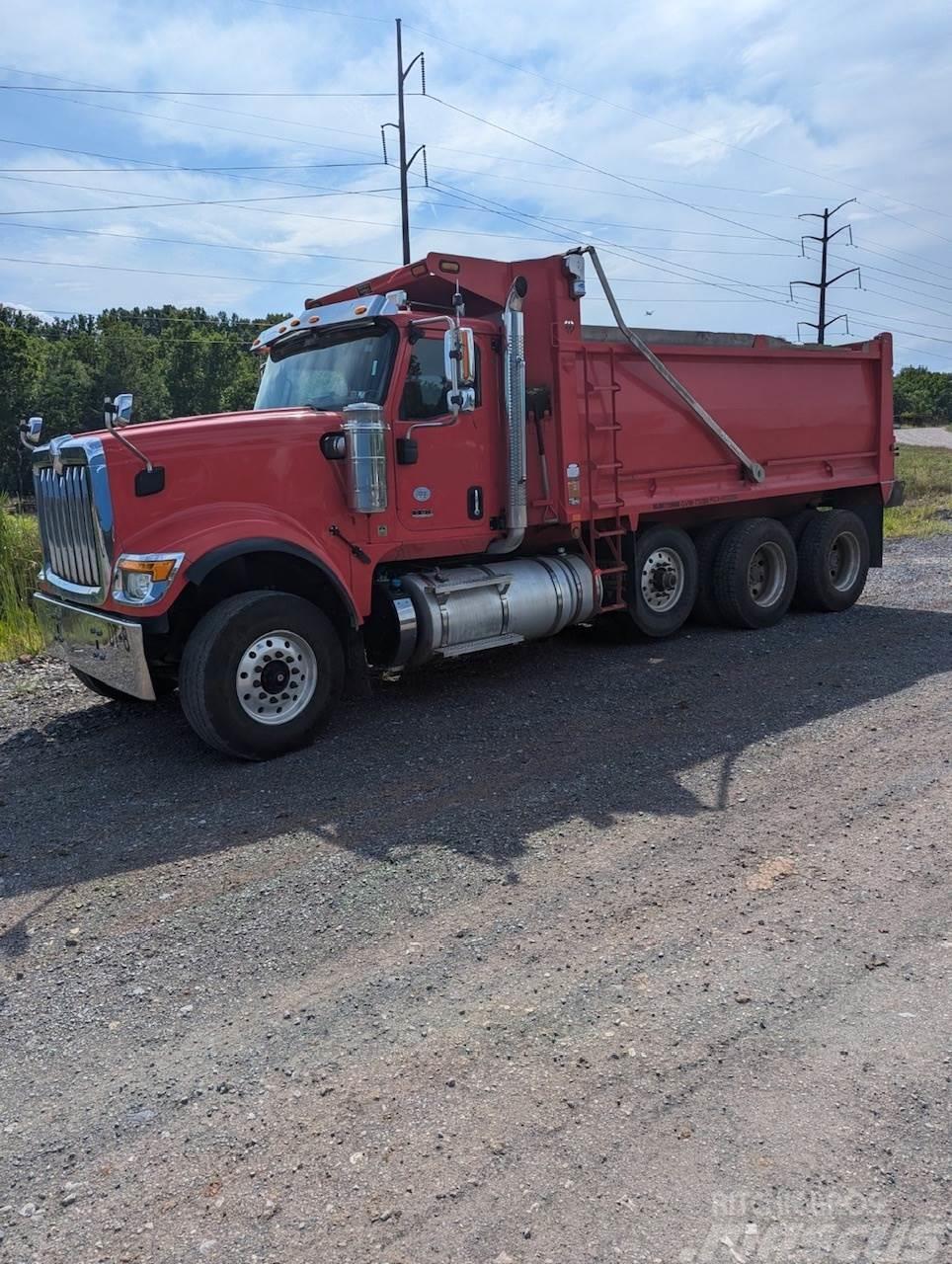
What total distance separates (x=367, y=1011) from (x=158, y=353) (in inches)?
2748

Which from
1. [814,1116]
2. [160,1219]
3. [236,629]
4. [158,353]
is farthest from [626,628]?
[158,353]

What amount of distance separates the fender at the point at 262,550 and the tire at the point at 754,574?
423 centimetres

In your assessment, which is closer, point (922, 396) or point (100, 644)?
point (100, 644)

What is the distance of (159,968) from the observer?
3646 millimetres

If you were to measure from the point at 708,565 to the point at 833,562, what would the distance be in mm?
1994

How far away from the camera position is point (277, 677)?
5.90m

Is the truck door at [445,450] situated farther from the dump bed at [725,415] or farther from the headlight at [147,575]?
the headlight at [147,575]

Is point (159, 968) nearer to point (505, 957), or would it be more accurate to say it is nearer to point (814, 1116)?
point (505, 957)

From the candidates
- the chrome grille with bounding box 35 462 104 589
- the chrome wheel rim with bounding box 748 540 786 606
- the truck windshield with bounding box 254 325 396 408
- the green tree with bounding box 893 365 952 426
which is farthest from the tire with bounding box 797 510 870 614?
the green tree with bounding box 893 365 952 426

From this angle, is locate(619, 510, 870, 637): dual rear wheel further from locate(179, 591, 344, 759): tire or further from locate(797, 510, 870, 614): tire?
locate(179, 591, 344, 759): tire

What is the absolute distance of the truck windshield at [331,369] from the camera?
665cm

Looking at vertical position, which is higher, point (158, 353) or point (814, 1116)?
point (158, 353)

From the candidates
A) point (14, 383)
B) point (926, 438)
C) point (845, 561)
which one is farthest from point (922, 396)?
point (845, 561)

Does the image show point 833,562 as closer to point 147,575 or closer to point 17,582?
point 147,575
